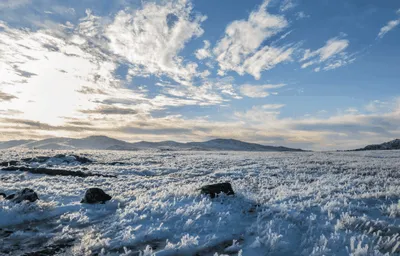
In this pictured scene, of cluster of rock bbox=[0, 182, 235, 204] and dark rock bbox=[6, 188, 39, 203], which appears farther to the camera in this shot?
dark rock bbox=[6, 188, 39, 203]

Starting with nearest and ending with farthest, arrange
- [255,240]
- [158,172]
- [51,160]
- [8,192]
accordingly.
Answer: [255,240], [8,192], [158,172], [51,160]

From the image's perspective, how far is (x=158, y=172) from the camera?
32062 mm

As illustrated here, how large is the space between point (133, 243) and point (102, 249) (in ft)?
3.24

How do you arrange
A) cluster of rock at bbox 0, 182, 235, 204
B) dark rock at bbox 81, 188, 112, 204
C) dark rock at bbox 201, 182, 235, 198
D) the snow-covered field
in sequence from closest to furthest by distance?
the snow-covered field
dark rock at bbox 201, 182, 235, 198
cluster of rock at bbox 0, 182, 235, 204
dark rock at bbox 81, 188, 112, 204

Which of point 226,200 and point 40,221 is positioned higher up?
point 226,200

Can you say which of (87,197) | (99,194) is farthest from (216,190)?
(87,197)

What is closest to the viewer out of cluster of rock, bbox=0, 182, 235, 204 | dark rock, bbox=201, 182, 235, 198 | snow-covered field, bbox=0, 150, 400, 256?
snow-covered field, bbox=0, 150, 400, 256

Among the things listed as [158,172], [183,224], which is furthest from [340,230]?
[158,172]

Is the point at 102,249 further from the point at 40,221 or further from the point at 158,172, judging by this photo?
the point at 158,172

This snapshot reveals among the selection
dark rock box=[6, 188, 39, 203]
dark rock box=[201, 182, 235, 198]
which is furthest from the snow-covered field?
dark rock box=[6, 188, 39, 203]

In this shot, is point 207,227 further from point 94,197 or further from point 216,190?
point 94,197

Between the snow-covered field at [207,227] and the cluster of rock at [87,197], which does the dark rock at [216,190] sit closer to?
the snow-covered field at [207,227]

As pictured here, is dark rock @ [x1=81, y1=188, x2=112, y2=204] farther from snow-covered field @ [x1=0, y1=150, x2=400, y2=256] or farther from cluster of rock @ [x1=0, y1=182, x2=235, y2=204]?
snow-covered field @ [x1=0, y1=150, x2=400, y2=256]

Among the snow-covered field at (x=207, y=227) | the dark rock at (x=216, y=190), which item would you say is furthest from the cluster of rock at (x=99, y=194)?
the snow-covered field at (x=207, y=227)
